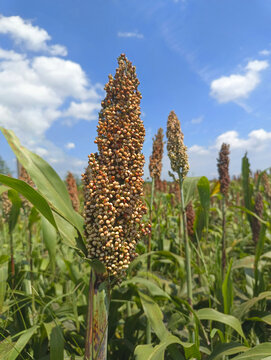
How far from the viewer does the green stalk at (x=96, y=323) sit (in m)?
1.32

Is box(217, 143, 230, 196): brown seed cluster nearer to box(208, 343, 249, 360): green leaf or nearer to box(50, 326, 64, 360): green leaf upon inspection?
box(208, 343, 249, 360): green leaf

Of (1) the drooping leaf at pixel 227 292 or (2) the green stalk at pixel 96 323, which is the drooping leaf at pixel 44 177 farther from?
(1) the drooping leaf at pixel 227 292

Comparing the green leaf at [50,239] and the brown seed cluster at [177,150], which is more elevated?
the brown seed cluster at [177,150]

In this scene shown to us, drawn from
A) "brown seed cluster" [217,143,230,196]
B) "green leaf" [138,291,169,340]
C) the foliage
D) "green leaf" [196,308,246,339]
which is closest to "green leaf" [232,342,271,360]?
the foliage

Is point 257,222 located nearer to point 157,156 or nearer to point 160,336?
point 157,156

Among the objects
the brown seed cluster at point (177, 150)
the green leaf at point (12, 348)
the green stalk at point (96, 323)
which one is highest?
the brown seed cluster at point (177, 150)

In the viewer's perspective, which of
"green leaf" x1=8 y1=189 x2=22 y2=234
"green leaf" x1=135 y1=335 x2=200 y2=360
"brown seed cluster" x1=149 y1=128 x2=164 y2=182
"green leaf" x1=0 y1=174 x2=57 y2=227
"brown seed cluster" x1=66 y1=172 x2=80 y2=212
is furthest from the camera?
"brown seed cluster" x1=66 y1=172 x2=80 y2=212

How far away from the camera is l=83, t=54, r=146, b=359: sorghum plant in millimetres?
1314

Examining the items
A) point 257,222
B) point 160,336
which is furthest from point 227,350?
point 257,222

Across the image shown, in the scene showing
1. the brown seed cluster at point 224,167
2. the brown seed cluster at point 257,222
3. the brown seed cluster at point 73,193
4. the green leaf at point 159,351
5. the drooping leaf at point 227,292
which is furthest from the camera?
the brown seed cluster at point 73,193

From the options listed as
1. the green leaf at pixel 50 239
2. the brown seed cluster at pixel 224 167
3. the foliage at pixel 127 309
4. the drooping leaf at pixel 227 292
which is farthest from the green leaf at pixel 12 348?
the brown seed cluster at pixel 224 167

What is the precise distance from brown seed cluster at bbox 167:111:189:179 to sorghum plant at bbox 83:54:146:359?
76 centimetres

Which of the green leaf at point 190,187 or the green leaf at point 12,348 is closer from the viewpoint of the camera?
the green leaf at point 12,348

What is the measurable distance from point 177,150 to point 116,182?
3.27 ft
